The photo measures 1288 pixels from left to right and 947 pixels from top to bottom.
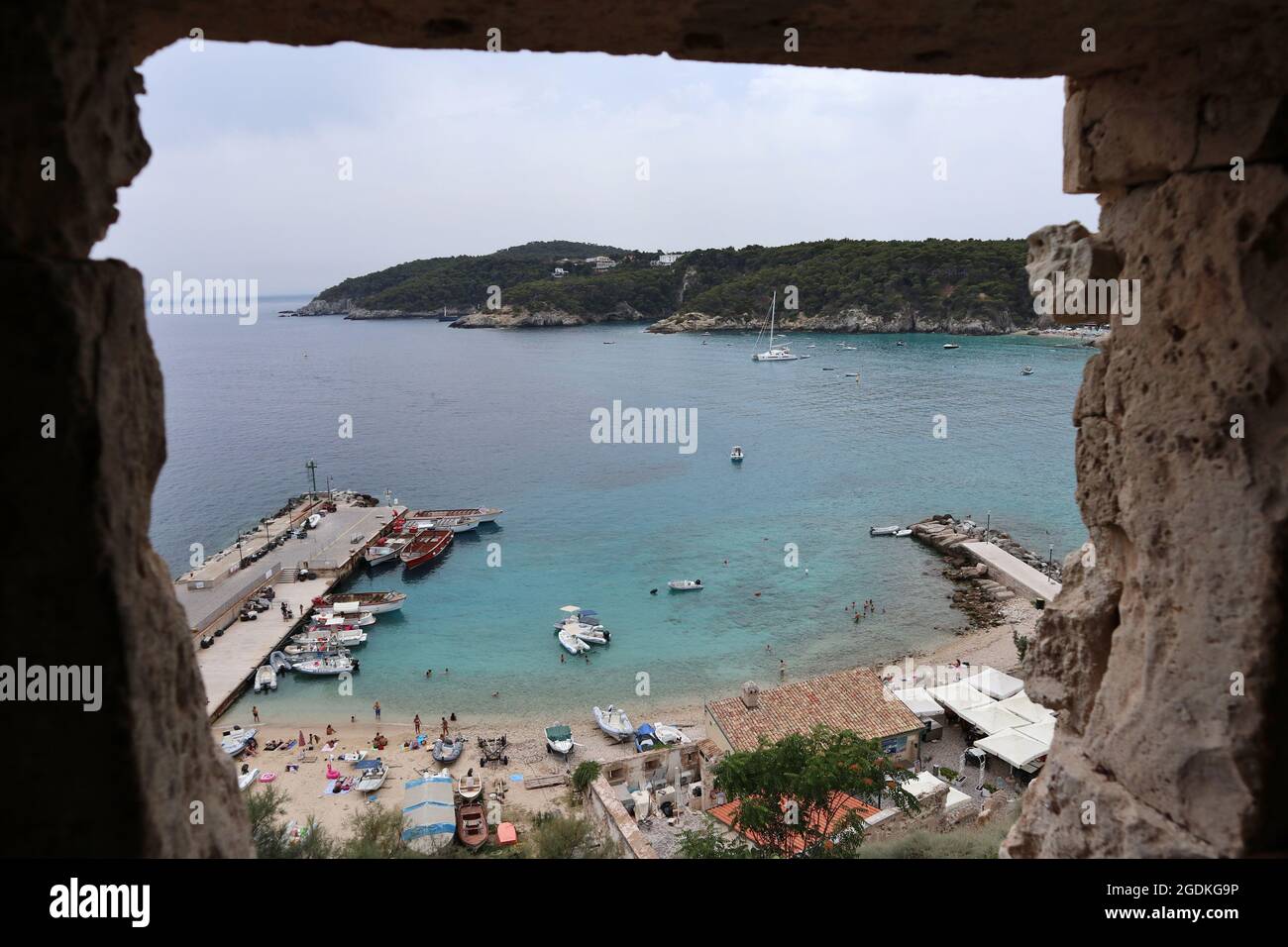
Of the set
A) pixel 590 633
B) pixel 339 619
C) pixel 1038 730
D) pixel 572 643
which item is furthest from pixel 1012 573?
pixel 339 619

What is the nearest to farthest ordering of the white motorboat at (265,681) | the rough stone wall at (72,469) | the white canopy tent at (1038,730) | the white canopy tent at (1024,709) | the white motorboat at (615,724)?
the rough stone wall at (72,469) < the white canopy tent at (1038,730) < the white canopy tent at (1024,709) < the white motorboat at (615,724) < the white motorboat at (265,681)

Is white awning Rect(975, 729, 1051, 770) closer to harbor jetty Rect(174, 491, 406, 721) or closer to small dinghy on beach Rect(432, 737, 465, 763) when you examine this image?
small dinghy on beach Rect(432, 737, 465, 763)

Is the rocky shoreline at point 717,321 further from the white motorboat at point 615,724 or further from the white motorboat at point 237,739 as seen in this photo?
the white motorboat at point 237,739

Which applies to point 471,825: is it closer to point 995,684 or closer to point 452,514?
point 995,684

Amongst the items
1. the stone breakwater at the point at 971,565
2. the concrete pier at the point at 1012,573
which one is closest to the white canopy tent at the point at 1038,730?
the stone breakwater at the point at 971,565

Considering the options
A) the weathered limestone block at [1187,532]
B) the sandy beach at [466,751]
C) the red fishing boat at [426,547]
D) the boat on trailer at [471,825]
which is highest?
the weathered limestone block at [1187,532]

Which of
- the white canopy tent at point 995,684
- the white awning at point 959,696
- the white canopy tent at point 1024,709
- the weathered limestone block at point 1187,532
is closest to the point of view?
the weathered limestone block at point 1187,532

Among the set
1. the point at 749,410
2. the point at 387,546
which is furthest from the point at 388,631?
the point at 749,410

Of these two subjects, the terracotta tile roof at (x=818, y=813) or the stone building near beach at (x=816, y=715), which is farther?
the stone building near beach at (x=816, y=715)

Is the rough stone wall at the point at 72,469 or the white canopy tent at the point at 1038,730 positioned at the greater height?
the rough stone wall at the point at 72,469
